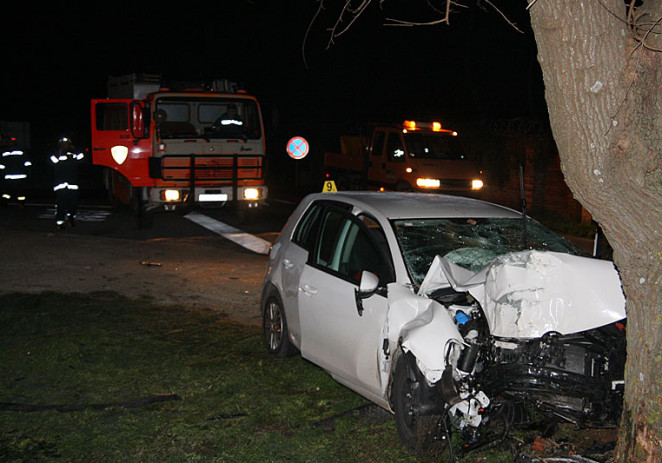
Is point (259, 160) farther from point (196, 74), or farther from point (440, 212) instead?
point (196, 74)

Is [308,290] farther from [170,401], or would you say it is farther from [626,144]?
[626,144]

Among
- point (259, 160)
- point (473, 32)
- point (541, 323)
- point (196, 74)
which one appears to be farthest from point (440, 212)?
point (196, 74)

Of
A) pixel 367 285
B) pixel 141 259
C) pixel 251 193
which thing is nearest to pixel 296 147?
pixel 251 193

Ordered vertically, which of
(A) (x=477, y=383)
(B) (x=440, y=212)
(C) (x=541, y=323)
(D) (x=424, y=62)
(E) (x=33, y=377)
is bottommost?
(E) (x=33, y=377)

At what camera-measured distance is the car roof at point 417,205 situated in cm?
582

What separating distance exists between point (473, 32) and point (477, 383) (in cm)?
2372

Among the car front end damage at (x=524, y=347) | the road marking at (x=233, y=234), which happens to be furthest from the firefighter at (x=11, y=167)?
the car front end damage at (x=524, y=347)

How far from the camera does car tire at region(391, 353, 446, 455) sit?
4.54 m

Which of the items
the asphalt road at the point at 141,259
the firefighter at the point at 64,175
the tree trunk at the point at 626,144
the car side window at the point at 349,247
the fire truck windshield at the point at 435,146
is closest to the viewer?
the tree trunk at the point at 626,144

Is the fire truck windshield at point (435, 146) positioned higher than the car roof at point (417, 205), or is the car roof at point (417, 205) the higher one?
the fire truck windshield at point (435, 146)

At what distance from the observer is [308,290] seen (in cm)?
599

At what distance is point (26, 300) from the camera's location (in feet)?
29.8

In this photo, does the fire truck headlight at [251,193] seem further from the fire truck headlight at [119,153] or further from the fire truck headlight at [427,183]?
the fire truck headlight at [427,183]

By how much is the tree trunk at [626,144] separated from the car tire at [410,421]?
3.54 ft
